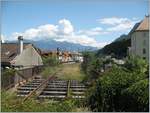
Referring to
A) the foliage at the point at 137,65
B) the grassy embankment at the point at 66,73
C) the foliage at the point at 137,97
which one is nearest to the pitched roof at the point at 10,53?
the grassy embankment at the point at 66,73

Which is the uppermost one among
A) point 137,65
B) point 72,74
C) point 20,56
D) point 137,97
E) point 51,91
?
point 20,56

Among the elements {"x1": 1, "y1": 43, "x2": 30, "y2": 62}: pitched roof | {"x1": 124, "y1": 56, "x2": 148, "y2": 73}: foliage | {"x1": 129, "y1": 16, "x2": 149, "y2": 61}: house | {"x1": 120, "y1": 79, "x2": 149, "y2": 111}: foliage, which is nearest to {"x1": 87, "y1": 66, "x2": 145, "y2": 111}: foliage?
{"x1": 120, "y1": 79, "x2": 149, "y2": 111}: foliage

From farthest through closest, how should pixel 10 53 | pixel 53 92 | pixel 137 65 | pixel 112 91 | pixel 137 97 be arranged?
pixel 10 53
pixel 53 92
pixel 137 65
pixel 112 91
pixel 137 97

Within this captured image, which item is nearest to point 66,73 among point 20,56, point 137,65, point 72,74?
point 72,74

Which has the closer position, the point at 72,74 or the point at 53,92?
the point at 53,92

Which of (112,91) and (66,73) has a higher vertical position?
(112,91)

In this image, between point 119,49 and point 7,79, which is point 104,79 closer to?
point 7,79

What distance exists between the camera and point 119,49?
A: 19.3 m

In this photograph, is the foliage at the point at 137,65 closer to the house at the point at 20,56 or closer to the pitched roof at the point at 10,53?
the house at the point at 20,56

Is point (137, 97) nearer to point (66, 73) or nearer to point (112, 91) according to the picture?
point (112, 91)

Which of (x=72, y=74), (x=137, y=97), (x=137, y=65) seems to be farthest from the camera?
(x=72, y=74)

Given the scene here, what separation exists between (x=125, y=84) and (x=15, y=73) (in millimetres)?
4876

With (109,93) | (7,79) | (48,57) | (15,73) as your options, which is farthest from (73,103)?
(48,57)

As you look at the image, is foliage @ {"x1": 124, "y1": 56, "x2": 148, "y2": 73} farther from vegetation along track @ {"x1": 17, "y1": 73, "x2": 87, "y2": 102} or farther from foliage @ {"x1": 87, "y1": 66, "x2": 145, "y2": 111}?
foliage @ {"x1": 87, "y1": 66, "x2": 145, "y2": 111}
